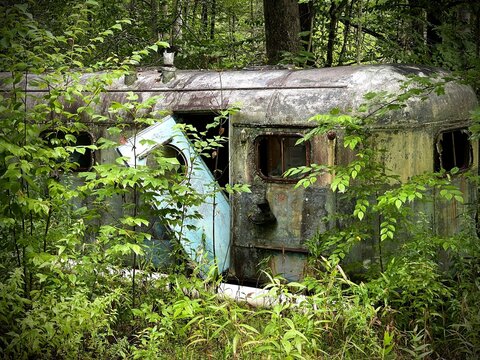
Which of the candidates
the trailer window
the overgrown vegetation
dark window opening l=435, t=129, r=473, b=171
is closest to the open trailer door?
the trailer window

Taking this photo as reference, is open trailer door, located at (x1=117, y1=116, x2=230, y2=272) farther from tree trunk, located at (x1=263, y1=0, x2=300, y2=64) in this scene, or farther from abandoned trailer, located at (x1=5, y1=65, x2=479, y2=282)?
tree trunk, located at (x1=263, y1=0, x2=300, y2=64)

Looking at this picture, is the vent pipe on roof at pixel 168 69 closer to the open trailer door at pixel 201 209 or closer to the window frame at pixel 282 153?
the open trailer door at pixel 201 209

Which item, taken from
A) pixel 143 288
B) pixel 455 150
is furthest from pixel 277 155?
pixel 143 288

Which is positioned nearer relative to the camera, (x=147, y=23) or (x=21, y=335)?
(x=21, y=335)

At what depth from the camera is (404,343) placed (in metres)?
5.56

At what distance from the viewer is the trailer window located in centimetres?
771

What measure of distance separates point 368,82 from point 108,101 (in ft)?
11.7

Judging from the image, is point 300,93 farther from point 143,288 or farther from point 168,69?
point 143,288

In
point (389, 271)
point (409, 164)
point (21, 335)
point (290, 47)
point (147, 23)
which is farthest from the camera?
point (147, 23)

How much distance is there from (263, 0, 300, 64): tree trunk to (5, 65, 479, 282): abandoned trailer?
3.18m

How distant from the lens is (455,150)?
318 inches

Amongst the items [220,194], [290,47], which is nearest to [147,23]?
[290,47]

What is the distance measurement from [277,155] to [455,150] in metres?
2.26

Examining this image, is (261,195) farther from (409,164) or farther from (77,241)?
(77,241)
